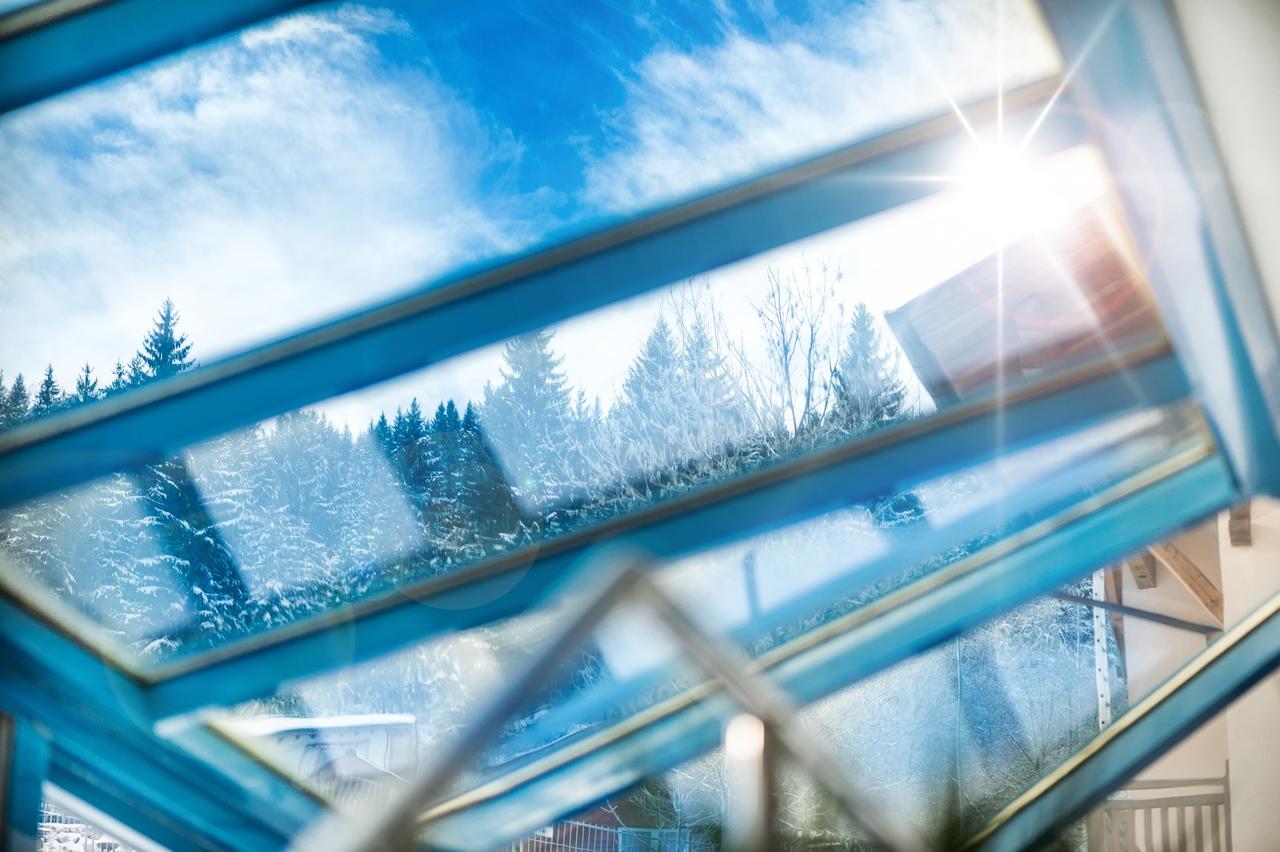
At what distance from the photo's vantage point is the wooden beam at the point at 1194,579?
5.09 m

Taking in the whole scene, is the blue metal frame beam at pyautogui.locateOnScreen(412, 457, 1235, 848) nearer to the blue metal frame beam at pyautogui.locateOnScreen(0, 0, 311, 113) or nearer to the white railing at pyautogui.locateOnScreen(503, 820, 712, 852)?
the white railing at pyautogui.locateOnScreen(503, 820, 712, 852)

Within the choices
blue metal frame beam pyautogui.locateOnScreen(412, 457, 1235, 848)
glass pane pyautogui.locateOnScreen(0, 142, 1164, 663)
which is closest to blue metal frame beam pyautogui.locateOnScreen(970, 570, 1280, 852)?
blue metal frame beam pyautogui.locateOnScreen(412, 457, 1235, 848)

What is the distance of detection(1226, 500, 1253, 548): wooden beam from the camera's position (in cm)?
420

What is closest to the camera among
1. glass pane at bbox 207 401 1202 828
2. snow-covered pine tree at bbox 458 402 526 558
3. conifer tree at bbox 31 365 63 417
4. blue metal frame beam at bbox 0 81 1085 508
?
blue metal frame beam at bbox 0 81 1085 508

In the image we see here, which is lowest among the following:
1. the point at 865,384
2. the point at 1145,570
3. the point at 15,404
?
the point at 15,404

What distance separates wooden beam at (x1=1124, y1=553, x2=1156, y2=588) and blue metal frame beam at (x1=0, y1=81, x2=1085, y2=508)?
491 centimetres

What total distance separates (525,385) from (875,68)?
120 cm

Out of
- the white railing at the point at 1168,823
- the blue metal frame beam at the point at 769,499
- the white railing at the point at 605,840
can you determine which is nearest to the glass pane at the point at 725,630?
the blue metal frame beam at the point at 769,499

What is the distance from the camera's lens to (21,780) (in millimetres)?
2891

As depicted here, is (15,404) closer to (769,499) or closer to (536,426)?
(536,426)

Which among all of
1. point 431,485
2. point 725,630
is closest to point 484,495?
point 431,485

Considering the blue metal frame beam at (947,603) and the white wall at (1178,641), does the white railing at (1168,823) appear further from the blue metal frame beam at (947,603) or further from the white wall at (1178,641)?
the blue metal frame beam at (947,603)

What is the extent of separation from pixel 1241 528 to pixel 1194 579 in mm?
1017

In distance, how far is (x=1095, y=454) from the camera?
3.17m
